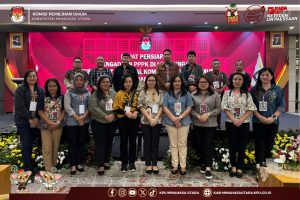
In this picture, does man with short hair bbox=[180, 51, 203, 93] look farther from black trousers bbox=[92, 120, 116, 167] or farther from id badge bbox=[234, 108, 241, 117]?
black trousers bbox=[92, 120, 116, 167]

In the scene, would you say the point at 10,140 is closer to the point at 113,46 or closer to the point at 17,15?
the point at 17,15

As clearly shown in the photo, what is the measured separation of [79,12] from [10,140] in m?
4.18

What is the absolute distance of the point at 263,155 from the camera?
13.4ft

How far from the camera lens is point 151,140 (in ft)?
13.7

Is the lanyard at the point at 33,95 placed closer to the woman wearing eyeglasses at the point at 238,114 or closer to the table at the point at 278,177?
the woman wearing eyeglasses at the point at 238,114

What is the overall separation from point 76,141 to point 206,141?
1682 millimetres

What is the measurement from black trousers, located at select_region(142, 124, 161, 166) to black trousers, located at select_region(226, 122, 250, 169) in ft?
3.05

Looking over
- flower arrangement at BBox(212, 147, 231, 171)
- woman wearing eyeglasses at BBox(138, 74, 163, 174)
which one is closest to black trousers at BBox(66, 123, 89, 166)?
woman wearing eyeglasses at BBox(138, 74, 163, 174)

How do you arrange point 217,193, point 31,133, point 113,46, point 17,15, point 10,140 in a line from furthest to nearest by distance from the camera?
point 113,46 → point 17,15 → point 10,140 → point 31,133 → point 217,193

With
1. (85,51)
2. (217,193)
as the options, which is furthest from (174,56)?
(217,193)

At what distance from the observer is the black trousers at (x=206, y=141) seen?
4.09 meters

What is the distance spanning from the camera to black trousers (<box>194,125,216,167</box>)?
4.09 m

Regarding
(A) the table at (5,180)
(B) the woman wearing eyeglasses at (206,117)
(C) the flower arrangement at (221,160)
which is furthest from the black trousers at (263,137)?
(A) the table at (5,180)

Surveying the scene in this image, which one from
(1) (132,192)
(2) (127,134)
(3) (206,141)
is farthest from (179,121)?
(1) (132,192)
